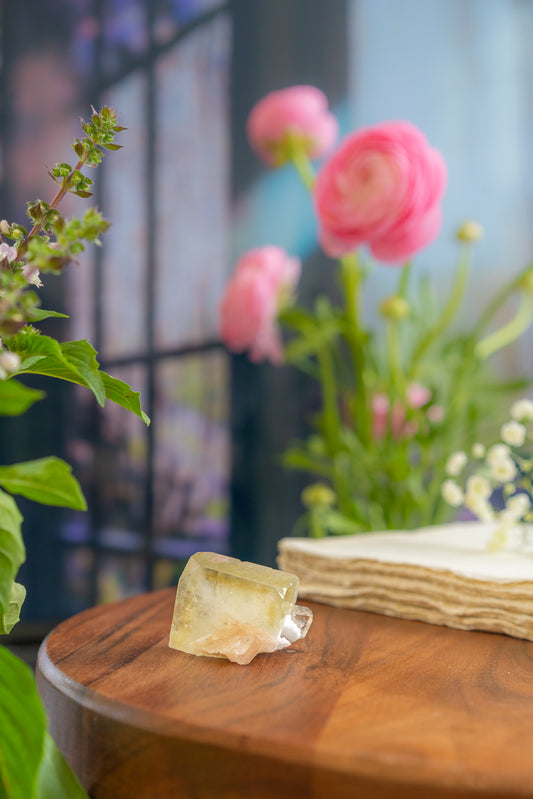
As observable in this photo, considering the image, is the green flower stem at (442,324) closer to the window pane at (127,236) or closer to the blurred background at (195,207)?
the blurred background at (195,207)

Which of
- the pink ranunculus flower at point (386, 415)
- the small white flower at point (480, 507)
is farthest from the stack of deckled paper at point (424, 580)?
the pink ranunculus flower at point (386, 415)

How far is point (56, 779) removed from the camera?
34 centimetres

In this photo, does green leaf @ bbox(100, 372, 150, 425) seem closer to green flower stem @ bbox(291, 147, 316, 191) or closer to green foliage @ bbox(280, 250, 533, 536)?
green foliage @ bbox(280, 250, 533, 536)

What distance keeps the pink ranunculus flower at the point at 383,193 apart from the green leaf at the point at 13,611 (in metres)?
0.78

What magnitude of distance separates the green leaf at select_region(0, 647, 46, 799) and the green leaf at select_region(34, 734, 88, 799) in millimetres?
19

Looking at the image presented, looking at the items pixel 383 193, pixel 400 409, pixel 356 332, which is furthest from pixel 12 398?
pixel 400 409

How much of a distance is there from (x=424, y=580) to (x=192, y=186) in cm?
121

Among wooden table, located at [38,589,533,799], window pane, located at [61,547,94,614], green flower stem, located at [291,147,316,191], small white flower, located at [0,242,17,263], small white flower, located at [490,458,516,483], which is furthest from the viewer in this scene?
window pane, located at [61,547,94,614]

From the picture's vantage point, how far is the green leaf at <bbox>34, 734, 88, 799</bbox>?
1.11 ft

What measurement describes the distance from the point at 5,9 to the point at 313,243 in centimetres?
79

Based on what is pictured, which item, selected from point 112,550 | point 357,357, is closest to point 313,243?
point 357,357

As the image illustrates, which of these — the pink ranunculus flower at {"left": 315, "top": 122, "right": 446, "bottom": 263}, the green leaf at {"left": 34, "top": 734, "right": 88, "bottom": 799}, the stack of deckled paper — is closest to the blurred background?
the pink ranunculus flower at {"left": 315, "top": 122, "right": 446, "bottom": 263}

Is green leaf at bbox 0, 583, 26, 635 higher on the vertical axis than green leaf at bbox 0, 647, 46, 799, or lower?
higher

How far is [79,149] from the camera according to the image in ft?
1.27
